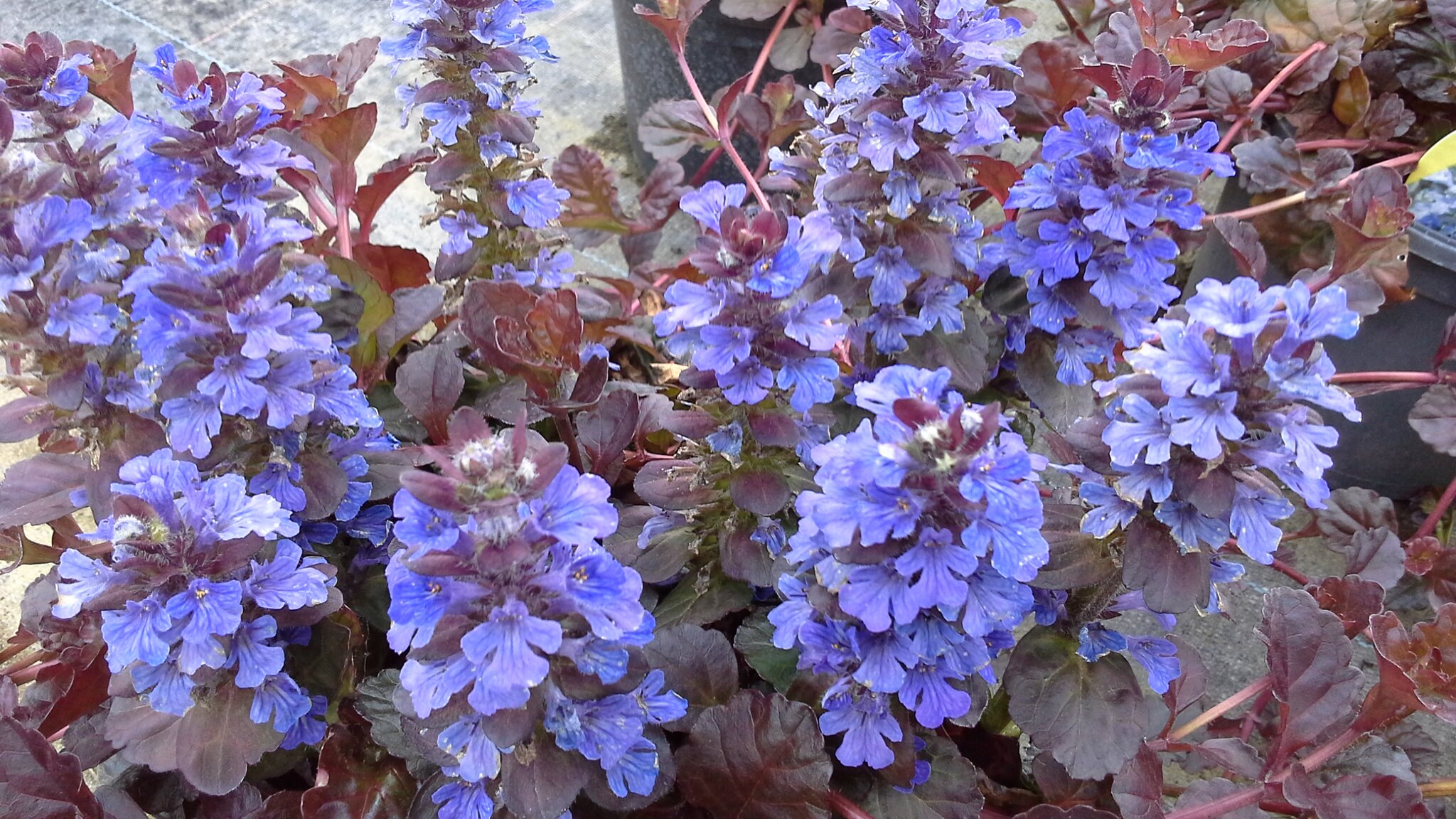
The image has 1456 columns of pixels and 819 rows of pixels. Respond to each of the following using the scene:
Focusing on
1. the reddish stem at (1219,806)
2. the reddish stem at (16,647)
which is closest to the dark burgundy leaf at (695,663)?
the reddish stem at (1219,806)

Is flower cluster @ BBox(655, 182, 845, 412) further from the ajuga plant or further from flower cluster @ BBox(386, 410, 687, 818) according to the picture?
flower cluster @ BBox(386, 410, 687, 818)

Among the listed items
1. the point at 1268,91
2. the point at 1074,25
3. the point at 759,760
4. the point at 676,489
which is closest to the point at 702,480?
the point at 676,489

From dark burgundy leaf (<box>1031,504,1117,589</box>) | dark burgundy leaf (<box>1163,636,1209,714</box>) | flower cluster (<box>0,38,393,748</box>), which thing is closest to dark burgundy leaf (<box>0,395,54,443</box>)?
flower cluster (<box>0,38,393,748</box>)

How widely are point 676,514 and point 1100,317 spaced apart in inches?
20.9

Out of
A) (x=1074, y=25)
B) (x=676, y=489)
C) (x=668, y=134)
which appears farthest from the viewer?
(x=1074, y=25)

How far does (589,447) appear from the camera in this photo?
1.27 m

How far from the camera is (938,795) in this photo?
1.04m

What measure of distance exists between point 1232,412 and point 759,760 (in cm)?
53

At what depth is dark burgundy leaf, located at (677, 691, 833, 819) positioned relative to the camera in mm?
961

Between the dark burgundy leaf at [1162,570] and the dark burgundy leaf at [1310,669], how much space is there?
0.19 meters

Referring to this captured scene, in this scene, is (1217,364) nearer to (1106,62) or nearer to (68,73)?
(1106,62)

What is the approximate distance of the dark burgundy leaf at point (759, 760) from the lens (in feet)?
3.15

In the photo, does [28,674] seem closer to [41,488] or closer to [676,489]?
[41,488]

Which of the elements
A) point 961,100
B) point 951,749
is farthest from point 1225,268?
point 951,749
